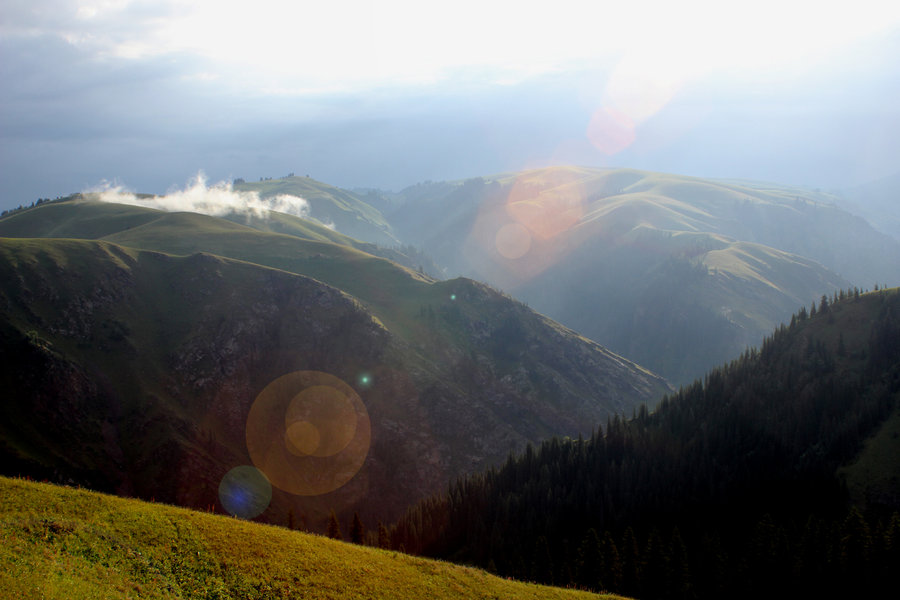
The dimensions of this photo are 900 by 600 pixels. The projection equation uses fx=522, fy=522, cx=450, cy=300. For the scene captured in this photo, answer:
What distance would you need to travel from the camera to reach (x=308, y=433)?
136 meters

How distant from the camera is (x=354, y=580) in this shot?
39.2 meters

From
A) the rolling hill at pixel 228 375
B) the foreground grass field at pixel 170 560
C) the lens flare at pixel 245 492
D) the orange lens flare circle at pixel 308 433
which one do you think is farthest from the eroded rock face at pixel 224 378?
the foreground grass field at pixel 170 560

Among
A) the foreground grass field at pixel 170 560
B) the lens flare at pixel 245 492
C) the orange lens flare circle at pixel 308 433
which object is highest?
the foreground grass field at pixel 170 560

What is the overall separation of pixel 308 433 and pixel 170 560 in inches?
4152

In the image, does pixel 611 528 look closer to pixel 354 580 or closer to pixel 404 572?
pixel 404 572

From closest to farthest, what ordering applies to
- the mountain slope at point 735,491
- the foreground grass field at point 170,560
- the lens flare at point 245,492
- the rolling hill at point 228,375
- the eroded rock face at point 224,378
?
1. the foreground grass field at point 170,560
2. the mountain slope at point 735,491
3. the eroded rock face at point 224,378
4. the rolling hill at point 228,375
5. the lens flare at point 245,492

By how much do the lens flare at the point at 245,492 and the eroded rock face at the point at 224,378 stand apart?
2.30m

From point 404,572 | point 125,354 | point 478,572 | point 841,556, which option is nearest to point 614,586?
point 841,556

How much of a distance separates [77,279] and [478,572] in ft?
445

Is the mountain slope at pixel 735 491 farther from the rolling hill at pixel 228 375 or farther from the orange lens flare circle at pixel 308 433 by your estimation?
the rolling hill at pixel 228 375

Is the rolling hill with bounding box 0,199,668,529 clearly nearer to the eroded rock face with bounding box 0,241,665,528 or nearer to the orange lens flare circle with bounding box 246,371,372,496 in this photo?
the eroded rock face with bounding box 0,241,665,528

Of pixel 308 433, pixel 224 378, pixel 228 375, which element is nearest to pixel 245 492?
pixel 308 433

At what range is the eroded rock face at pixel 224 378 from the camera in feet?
351

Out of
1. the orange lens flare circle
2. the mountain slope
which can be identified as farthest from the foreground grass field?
the orange lens flare circle
